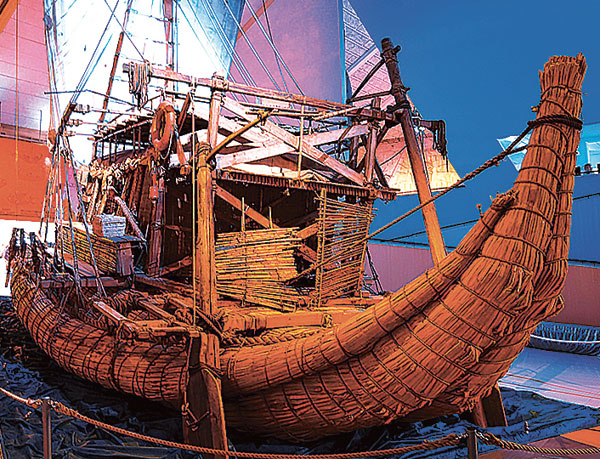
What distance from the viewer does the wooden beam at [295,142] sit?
4.34 m

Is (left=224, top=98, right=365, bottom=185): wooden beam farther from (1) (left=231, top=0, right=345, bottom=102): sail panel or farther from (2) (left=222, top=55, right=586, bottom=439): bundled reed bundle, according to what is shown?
(1) (left=231, top=0, right=345, bottom=102): sail panel

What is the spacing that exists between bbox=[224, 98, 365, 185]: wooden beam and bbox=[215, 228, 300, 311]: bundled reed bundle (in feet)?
3.24

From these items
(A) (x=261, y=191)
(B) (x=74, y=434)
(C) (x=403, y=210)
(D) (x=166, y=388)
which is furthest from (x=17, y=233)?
(C) (x=403, y=210)

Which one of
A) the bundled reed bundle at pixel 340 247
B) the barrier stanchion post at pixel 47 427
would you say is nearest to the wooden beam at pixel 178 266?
the bundled reed bundle at pixel 340 247

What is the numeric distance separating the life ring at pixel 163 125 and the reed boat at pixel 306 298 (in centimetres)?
2

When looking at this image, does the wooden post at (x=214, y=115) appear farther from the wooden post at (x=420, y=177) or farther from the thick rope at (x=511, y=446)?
the thick rope at (x=511, y=446)

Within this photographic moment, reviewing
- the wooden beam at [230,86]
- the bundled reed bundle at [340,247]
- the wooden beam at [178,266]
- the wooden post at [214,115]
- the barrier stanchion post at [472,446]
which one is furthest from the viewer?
the wooden beam at [178,266]

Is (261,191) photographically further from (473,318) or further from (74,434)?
(473,318)

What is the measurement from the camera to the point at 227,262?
4.49 meters

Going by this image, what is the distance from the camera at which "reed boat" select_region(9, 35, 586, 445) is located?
188 cm

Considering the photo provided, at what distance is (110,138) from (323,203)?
16.8 ft

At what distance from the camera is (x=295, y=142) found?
4.80 metres

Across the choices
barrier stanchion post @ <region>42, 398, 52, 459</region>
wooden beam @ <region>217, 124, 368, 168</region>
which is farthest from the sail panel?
barrier stanchion post @ <region>42, 398, 52, 459</region>

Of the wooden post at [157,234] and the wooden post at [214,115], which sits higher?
the wooden post at [214,115]
